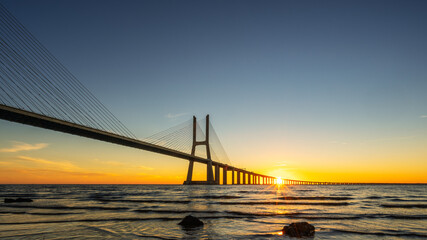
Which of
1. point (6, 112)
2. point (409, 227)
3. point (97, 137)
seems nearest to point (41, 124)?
point (6, 112)

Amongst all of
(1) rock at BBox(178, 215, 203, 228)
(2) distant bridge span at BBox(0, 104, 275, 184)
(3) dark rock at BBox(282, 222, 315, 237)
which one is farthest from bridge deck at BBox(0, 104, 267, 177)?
(3) dark rock at BBox(282, 222, 315, 237)

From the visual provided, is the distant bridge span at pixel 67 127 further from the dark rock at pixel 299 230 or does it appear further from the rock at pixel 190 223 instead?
the dark rock at pixel 299 230

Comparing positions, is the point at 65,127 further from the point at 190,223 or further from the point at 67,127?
the point at 190,223

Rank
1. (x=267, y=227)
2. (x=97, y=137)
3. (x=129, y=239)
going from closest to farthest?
(x=129, y=239), (x=267, y=227), (x=97, y=137)

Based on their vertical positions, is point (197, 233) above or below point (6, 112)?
below

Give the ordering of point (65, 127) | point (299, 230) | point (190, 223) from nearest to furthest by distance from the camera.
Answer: point (299, 230) → point (190, 223) → point (65, 127)

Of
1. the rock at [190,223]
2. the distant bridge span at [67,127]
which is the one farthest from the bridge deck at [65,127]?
the rock at [190,223]

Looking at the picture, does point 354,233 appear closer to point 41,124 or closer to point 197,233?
point 197,233

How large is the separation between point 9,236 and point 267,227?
7211 mm

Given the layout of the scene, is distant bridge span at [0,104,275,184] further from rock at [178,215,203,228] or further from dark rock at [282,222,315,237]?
dark rock at [282,222,315,237]

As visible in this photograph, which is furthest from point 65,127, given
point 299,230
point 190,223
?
point 299,230

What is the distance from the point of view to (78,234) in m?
7.54

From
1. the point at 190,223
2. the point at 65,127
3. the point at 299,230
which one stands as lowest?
the point at 190,223

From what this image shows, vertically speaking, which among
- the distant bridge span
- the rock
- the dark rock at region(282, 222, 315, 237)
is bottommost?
the rock
